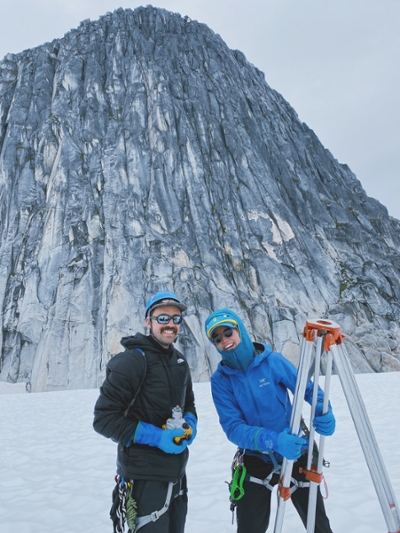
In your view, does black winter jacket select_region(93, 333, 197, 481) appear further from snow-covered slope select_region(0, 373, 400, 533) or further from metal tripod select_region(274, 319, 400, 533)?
snow-covered slope select_region(0, 373, 400, 533)

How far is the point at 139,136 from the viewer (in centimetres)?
3959

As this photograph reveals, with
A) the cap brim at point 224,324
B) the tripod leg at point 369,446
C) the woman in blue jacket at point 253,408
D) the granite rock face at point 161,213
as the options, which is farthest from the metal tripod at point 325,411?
the granite rock face at point 161,213

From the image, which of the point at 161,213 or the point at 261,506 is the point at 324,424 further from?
the point at 161,213

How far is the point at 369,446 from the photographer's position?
2.56 metres

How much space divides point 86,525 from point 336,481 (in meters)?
4.08

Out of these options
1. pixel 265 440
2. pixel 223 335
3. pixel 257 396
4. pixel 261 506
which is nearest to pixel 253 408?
pixel 257 396

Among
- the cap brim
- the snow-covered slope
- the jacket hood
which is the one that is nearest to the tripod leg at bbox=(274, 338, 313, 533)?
the jacket hood

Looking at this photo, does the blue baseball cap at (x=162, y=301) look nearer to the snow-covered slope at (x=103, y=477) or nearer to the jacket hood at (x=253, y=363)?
the jacket hood at (x=253, y=363)

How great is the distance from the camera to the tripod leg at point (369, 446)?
2.43 meters

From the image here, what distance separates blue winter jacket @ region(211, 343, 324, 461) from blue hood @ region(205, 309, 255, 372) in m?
0.07

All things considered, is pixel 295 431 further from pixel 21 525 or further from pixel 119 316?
pixel 119 316

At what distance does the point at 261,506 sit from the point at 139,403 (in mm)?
1611

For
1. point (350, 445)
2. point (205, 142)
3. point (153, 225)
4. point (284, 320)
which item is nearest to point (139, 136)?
point (205, 142)

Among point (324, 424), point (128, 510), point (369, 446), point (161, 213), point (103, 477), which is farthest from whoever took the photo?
point (161, 213)
